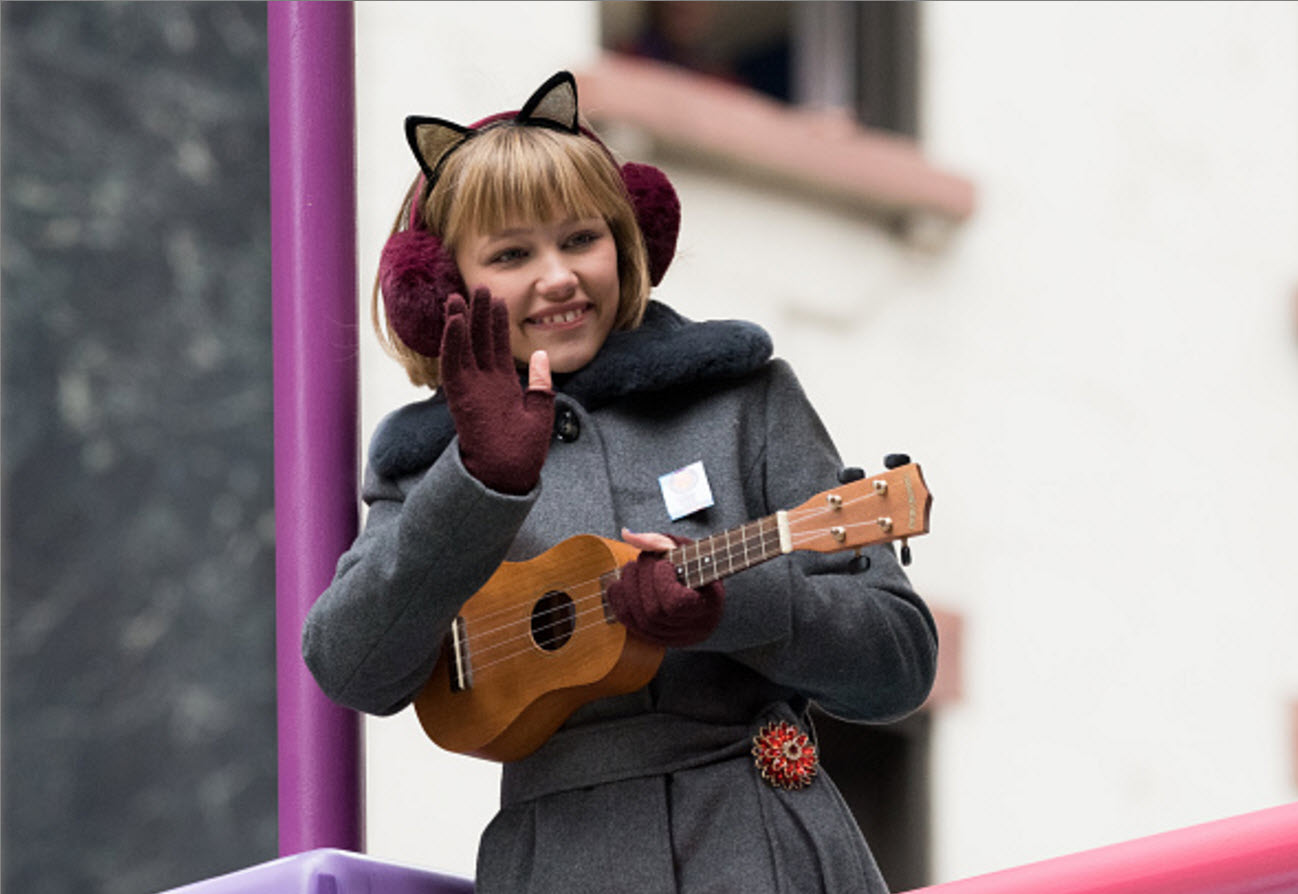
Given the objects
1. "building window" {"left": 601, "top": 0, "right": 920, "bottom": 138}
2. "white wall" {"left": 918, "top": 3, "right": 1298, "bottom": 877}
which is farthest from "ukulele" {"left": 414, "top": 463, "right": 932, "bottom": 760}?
"white wall" {"left": 918, "top": 3, "right": 1298, "bottom": 877}

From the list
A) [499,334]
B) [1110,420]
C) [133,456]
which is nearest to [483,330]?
[499,334]

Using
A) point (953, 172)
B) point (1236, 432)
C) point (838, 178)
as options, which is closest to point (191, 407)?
point (838, 178)

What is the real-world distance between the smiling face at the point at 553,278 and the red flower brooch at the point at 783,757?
0.85 feet

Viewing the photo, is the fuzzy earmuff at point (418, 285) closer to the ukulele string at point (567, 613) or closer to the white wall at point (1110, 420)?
the ukulele string at point (567, 613)

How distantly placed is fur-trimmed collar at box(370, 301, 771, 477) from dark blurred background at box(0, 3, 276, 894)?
175cm

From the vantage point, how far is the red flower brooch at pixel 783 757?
4.38 ft

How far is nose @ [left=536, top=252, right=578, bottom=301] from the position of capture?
140 cm

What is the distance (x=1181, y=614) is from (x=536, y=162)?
11.1 feet

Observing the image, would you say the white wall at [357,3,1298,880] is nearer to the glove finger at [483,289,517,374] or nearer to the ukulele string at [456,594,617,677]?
the ukulele string at [456,594,617,677]

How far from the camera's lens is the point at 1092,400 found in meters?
4.75

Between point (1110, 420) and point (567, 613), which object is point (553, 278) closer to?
point (567, 613)

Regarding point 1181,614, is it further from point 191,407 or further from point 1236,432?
point 191,407

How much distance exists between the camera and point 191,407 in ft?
10.7

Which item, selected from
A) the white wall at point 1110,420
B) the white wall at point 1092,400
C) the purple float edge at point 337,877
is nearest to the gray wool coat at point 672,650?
the purple float edge at point 337,877
